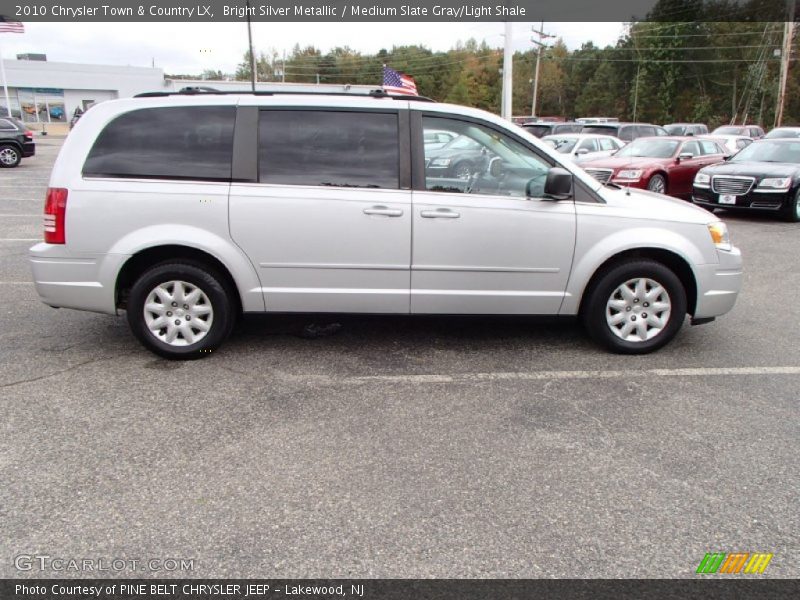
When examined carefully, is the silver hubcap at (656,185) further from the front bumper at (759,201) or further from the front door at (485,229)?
the front door at (485,229)

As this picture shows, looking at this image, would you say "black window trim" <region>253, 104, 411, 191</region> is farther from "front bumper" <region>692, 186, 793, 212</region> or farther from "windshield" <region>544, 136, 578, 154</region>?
"windshield" <region>544, 136, 578, 154</region>

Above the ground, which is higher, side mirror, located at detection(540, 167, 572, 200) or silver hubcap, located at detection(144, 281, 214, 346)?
side mirror, located at detection(540, 167, 572, 200)

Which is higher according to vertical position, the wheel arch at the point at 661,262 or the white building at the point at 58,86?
the white building at the point at 58,86

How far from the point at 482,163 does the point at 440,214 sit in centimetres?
52

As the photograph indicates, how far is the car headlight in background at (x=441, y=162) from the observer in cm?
464

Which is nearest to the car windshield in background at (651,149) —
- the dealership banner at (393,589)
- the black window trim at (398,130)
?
the black window trim at (398,130)

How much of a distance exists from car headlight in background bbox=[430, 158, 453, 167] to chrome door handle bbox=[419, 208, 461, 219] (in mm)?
354

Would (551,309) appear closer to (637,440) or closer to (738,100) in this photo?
(637,440)

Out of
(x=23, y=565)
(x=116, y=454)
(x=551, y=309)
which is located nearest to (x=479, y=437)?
(x=551, y=309)

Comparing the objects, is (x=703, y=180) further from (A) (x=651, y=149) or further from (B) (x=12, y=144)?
(B) (x=12, y=144)

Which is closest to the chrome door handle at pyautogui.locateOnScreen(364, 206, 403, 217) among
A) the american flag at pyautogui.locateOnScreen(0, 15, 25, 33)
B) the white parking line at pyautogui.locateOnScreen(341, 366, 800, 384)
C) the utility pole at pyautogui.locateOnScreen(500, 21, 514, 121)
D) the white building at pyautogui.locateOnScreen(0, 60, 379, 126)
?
the white parking line at pyautogui.locateOnScreen(341, 366, 800, 384)

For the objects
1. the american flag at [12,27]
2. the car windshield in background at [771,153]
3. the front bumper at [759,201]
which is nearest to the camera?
the front bumper at [759,201]

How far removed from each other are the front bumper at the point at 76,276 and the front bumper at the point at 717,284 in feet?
13.9

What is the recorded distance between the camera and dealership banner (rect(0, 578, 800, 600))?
2373 millimetres
